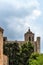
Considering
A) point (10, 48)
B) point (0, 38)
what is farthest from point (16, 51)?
point (0, 38)

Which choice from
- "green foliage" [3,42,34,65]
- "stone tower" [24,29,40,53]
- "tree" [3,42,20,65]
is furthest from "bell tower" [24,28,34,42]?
"tree" [3,42,20,65]

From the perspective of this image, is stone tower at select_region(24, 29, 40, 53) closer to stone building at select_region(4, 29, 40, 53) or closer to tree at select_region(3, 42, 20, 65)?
stone building at select_region(4, 29, 40, 53)

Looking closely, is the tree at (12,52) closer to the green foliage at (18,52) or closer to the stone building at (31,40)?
the green foliage at (18,52)

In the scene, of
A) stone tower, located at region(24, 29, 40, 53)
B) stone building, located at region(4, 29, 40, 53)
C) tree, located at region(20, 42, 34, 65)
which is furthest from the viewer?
stone tower, located at region(24, 29, 40, 53)

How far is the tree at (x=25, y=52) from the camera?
3145 inches

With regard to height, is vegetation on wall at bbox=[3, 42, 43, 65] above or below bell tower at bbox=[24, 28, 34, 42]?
below

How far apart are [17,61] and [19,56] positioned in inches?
67.9

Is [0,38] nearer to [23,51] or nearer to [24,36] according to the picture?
[23,51]

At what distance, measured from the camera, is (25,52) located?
81.2m

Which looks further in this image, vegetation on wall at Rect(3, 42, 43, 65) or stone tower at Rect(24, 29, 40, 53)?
stone tower at Rect(24, 29, 40, 53)

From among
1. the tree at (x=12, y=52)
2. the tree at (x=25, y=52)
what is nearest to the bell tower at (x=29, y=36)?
the tree at (x=25, y=52)

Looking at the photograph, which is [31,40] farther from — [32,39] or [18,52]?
→ [18,52]

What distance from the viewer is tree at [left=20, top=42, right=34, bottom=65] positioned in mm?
79875

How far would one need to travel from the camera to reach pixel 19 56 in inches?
3169
